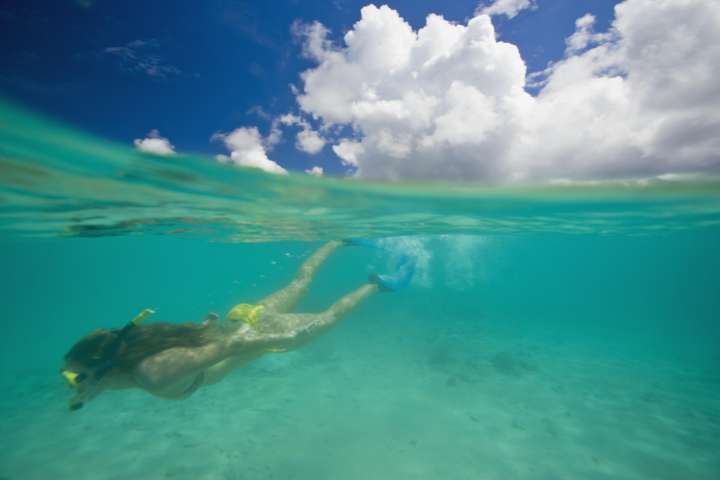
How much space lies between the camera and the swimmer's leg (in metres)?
11.7

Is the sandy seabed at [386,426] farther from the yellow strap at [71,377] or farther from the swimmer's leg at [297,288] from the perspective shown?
the yellow strap at [71,377]

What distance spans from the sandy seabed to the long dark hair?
4.99m

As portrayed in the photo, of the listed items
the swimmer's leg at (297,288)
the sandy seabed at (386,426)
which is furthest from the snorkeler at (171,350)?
the sandy seabed at (386,426)

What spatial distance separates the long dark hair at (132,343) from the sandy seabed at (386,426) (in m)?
4.99

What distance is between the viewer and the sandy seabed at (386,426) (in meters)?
8.95

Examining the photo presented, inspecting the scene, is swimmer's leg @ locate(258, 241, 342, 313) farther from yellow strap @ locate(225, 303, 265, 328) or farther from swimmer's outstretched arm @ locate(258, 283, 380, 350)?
yellow strap @ locate(225, 303, 265, 328)

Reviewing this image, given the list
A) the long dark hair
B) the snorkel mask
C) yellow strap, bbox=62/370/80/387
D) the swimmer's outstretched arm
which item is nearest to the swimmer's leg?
the swimmer's outstretched arm

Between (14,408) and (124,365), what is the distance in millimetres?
15885

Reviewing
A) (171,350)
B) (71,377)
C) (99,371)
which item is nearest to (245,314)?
(171,350)

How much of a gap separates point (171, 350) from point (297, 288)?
7336mm

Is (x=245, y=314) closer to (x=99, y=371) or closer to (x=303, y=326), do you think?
(x=303, y=326)

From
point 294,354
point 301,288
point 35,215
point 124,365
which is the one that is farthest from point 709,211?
point 35,215

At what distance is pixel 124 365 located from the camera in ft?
18.8

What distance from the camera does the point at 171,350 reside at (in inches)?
231
